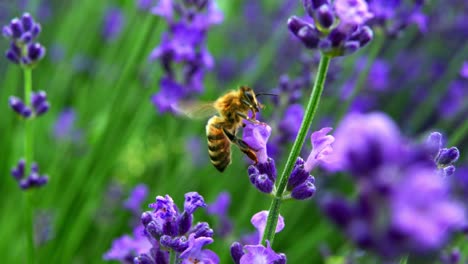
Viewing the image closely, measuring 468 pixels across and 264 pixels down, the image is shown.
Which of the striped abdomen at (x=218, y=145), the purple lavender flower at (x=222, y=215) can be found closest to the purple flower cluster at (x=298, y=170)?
the striped abdomen at (x=218, y=145)

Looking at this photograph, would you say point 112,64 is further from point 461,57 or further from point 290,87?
point 461,57

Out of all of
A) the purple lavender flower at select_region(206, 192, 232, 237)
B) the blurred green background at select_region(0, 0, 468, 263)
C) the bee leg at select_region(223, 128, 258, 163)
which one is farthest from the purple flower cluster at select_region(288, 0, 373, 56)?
the purple lavender flower at select_region(206, 192, 232, 237)

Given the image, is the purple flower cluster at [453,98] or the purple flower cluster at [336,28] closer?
the purple flower cluster at [336,28]

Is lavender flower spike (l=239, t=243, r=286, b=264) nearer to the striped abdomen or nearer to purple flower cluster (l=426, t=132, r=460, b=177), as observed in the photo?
purple flower cluster (l=426, t=132, r=460, b=177)

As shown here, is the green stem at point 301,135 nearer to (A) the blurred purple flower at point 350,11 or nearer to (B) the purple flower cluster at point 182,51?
(A) the blurred purple flower at point 350,11

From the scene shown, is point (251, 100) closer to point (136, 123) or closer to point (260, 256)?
point (260, 256)
